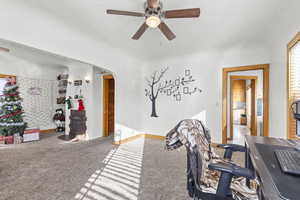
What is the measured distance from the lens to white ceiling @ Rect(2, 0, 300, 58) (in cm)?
209

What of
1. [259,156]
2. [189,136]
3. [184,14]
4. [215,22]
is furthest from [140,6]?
[259,156]

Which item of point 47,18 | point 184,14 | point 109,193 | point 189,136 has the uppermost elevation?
point 47,18

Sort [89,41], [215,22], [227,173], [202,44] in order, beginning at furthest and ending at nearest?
1. [202,44]
2. [89,41]
3. [215,22]
4. [227,173]

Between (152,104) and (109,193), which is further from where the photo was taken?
(152,104)

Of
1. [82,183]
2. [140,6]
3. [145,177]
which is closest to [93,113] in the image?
[82,183]

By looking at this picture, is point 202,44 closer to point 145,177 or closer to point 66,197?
point 145,177

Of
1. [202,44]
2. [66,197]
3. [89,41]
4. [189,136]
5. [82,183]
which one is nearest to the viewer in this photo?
[189,136]

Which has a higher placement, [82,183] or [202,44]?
[202,44]

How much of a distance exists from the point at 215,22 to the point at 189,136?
2.38 meters

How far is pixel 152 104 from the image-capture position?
4.62m

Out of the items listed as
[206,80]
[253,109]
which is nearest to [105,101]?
[206,80]

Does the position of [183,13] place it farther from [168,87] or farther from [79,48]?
[168,87]

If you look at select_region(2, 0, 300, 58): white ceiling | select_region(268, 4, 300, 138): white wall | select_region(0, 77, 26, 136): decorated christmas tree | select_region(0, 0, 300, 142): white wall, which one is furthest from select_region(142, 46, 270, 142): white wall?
select_region(0, 77, 26, 136): decorated christmas tree

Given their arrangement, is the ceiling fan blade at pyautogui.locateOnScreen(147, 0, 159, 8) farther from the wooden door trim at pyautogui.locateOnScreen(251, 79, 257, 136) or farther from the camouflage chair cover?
the wooden door trim at pyautogui.locateOnScreen(251, 79, 257, 136)
